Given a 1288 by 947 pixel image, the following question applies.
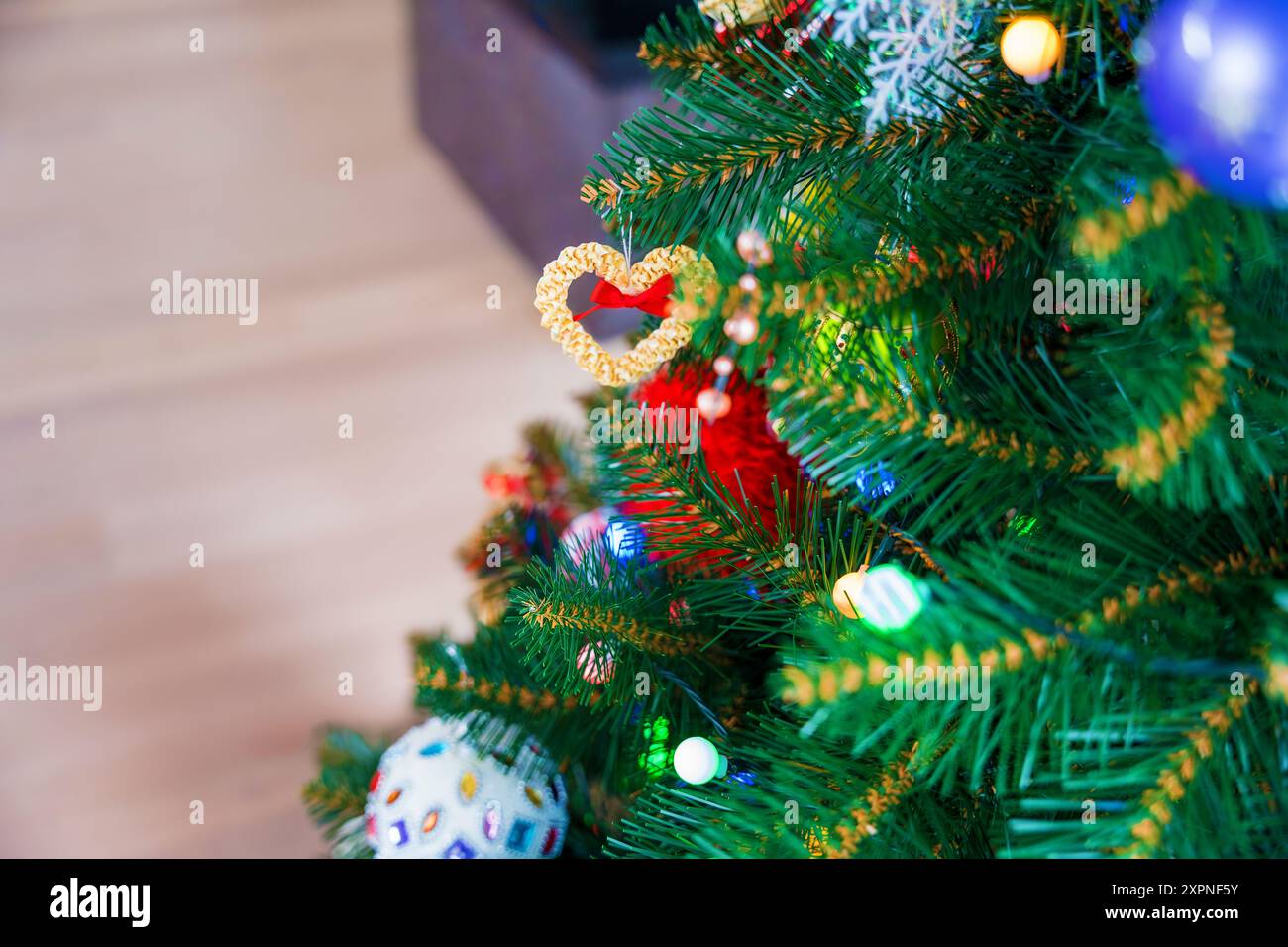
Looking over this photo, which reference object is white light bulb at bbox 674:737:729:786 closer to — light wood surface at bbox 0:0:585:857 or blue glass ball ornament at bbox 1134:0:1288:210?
blue glass ball ornament at bbox 1134:0:1288:210

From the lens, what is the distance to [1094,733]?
0.32 m

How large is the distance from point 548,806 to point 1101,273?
410 millimetres

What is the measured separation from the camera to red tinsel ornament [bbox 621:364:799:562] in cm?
53

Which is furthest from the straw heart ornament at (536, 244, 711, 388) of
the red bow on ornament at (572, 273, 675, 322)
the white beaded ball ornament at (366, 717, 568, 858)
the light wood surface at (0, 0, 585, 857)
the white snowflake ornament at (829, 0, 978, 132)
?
the light wood surface at (0, 0, 585, 857)

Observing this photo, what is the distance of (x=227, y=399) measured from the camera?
1.58 metres

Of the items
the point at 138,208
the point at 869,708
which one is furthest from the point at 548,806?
the point at 138,208

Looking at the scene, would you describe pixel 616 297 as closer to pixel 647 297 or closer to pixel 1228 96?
pixel 647 297

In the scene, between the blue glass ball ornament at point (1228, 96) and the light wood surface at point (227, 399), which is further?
the light wood surface at point (227, 399)

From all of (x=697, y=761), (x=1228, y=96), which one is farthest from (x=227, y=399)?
(x=1228, y=96)

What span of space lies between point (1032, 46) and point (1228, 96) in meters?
0.10

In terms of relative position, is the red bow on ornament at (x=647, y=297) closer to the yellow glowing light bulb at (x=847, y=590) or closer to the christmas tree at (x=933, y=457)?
the christmas tree at (x=933, y=457)

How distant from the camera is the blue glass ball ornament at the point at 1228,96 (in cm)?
29

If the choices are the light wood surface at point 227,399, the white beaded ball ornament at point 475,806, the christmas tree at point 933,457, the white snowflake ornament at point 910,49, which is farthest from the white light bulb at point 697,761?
the light wood surface at point 227,399
